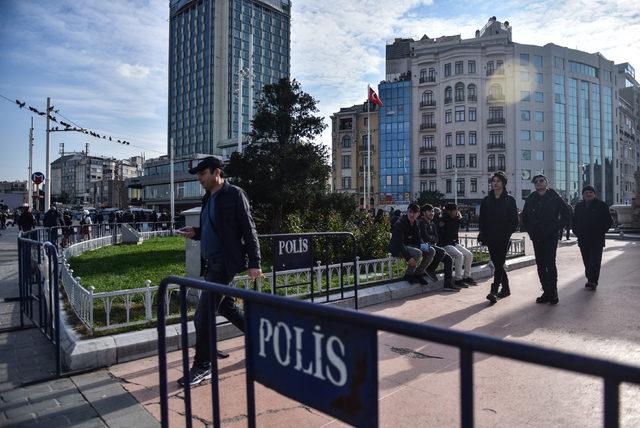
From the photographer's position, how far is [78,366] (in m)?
4.16

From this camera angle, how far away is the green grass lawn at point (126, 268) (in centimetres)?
823

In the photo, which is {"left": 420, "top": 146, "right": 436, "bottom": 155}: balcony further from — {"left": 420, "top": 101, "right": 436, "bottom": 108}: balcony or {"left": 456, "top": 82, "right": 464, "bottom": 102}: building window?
{"left": 456, "top": 82, "right": 464, "bottom": 102}: building window

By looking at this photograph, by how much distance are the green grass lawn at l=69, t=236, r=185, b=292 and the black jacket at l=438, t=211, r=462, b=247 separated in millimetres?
5251

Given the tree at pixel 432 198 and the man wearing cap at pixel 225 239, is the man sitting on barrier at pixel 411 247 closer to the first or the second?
the man wearing cap at pixel 225 239

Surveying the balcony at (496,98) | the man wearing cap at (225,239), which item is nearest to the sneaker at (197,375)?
the man wearing cap at (225,239)

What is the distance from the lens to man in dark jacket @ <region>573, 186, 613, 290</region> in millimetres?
7449

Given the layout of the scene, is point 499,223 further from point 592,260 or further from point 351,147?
point 351,147

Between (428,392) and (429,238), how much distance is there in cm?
503

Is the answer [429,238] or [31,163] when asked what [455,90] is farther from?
[429,238]

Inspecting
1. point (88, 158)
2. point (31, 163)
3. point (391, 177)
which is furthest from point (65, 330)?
point (88, 158)

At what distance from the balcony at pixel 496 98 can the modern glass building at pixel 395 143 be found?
9763mm

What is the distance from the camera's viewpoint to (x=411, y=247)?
303 inches

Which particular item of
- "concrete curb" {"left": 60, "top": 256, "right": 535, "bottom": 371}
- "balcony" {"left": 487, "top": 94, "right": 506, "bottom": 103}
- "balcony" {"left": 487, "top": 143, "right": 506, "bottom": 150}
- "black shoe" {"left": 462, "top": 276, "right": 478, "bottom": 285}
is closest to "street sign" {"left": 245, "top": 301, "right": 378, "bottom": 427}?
"concrete curb" {"left": 60, "top": 256, "right": 535, "bottom": 371}

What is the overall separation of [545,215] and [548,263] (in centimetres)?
70
